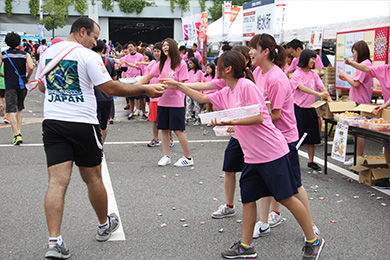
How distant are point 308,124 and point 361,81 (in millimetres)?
1052

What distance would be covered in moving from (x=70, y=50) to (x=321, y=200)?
346 centimetres

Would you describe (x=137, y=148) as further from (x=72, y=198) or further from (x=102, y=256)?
(x=102, y=256)

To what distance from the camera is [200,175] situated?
6.45 m

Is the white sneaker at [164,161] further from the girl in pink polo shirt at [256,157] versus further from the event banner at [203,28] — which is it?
the event banner at [203,28]

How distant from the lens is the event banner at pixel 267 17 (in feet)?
37.0

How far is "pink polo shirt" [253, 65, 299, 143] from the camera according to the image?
3.80m

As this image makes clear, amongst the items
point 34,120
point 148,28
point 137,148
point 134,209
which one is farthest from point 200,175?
point 148,28

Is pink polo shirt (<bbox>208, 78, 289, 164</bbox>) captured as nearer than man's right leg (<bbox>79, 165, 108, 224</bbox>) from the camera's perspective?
Yes

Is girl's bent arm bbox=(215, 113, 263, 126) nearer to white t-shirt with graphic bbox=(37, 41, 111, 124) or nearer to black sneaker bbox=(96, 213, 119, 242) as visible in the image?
white t-shirt with graphic bbox=(37, 41, 111, 124)

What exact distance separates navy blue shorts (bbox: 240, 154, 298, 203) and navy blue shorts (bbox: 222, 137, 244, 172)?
773mm

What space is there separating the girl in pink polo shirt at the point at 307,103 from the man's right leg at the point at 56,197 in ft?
13.6

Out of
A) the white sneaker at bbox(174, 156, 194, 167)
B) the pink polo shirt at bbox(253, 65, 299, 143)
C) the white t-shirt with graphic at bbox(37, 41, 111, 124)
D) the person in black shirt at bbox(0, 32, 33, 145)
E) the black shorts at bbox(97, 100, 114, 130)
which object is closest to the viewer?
the white t-shirt with graphic at bbox(37, 41, 111, 124)

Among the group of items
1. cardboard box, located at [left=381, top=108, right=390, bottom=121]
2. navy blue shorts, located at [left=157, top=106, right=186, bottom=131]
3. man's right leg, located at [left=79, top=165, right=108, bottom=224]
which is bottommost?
man's right leg, located at [left=79, top=165, right=108, bottom=224]

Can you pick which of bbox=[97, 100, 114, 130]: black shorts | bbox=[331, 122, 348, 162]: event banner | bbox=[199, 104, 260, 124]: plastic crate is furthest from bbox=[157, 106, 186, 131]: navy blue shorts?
bbox=[199, 104, 260, 124]: plastic crate
